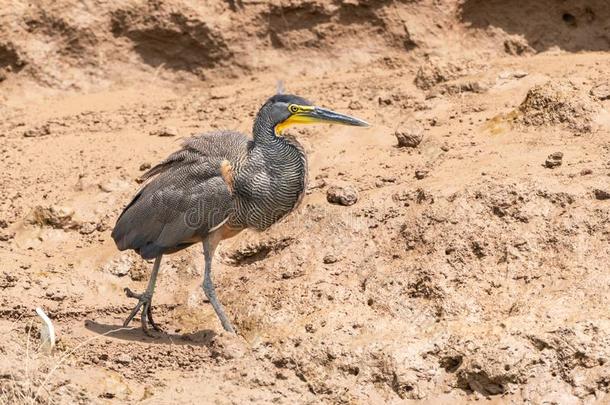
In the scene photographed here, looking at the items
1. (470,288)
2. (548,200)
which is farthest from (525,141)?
(470,288)

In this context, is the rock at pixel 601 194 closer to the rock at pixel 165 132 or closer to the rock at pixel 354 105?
the rock at pixel 354 105

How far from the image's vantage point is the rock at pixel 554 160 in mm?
9688

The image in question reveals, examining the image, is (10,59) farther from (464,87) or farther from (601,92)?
(601,92)

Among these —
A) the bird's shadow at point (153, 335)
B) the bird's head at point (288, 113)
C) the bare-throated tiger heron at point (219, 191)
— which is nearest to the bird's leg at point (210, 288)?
the bare-throated tiger heron at point (219, 191)

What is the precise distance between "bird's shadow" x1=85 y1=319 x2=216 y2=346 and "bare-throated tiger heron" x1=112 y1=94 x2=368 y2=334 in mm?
85

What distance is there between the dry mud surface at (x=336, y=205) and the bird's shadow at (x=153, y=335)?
4 cm

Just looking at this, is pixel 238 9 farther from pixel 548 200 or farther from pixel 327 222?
pixel 548 200

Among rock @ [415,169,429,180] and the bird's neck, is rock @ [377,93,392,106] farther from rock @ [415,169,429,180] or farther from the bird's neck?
the bird's neck

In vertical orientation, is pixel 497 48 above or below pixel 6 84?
above

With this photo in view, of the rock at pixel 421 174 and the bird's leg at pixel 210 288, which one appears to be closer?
the bird's leg at pixel 210 288

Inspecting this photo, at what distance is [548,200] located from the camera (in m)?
9.23

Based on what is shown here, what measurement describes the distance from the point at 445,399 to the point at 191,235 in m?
2.32

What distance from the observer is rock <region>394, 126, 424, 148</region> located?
1077 centimetres

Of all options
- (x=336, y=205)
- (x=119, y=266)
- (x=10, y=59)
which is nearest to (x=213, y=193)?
(x=336, y=205)
